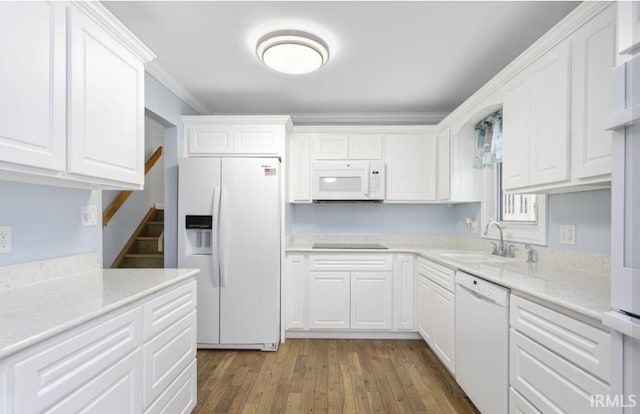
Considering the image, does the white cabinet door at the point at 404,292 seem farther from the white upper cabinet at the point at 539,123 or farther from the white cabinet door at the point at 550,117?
the white cabinet door at the point at 550,117

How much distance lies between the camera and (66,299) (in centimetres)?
120

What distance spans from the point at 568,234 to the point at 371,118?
234 centimetres

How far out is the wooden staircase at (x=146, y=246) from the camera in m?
4.00

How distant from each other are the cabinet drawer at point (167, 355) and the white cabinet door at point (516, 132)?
222 cm

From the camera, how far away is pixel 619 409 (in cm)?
82

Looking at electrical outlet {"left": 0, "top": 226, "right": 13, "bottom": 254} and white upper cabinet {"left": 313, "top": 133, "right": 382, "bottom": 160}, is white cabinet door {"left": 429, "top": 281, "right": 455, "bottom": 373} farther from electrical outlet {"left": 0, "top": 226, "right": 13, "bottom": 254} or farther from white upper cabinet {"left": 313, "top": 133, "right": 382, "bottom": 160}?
electrical outlet {"left": 0, "top": 226, "right": 13, "bottom": 254}

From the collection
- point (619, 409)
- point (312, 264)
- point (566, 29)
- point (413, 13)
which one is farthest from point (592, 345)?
point (312, 264)

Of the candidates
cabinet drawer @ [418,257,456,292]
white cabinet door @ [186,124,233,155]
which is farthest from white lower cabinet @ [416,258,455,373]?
white cabinet door @ [186,124,233,155]

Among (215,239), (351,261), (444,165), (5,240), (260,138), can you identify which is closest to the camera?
(5,240)

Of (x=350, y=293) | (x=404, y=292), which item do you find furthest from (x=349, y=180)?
(x=404, y=292)

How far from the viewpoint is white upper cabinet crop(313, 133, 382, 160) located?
3.31 metres

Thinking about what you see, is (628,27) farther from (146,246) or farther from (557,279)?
(146,246)

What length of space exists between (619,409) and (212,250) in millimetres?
2590

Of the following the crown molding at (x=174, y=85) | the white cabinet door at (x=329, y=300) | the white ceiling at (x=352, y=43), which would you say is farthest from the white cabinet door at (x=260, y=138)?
the white cabinet door at (x=329, y=300)
